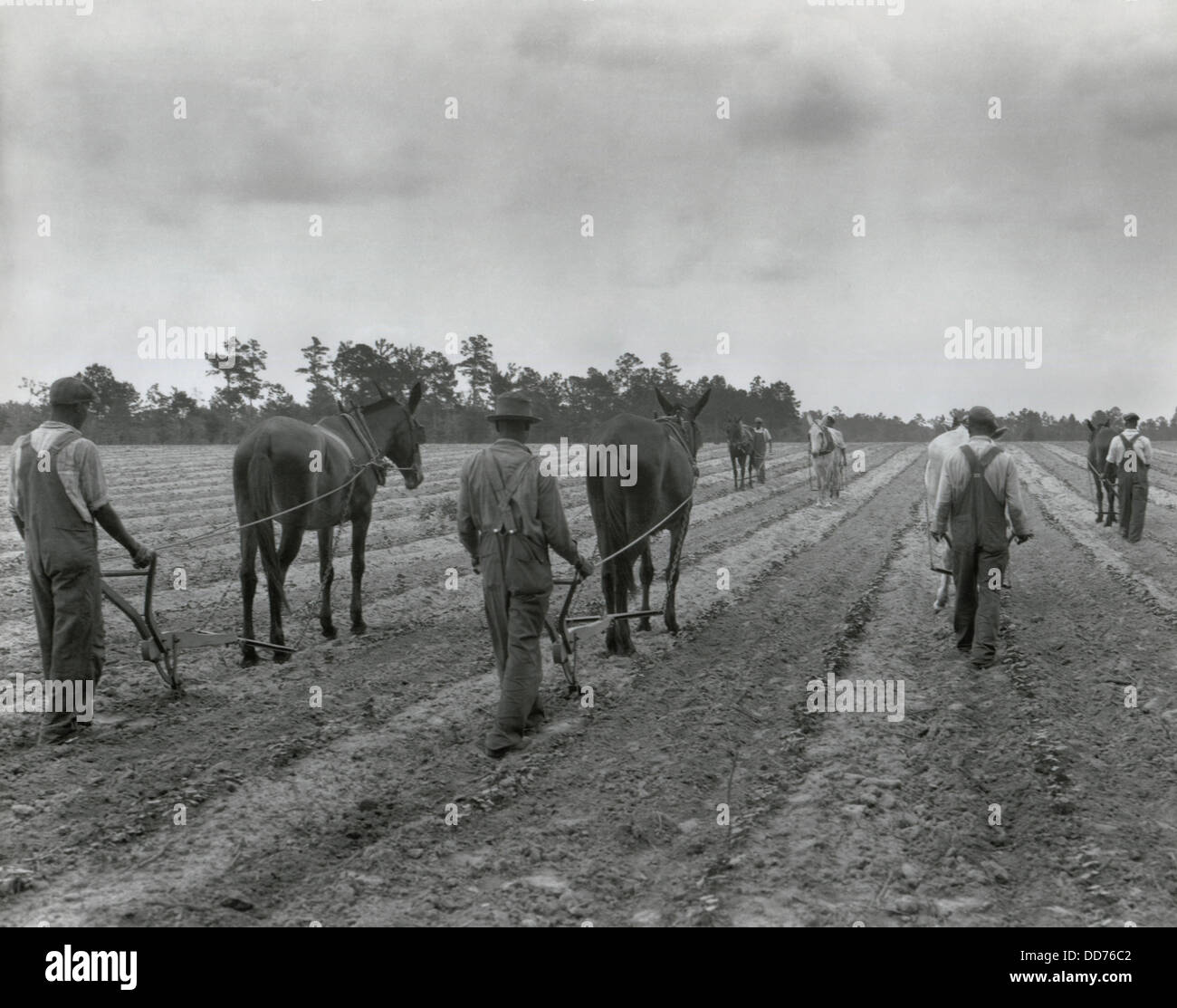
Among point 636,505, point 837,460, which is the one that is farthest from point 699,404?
point 837,460

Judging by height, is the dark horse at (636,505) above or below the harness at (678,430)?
below

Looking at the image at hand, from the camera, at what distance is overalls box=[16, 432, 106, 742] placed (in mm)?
5961

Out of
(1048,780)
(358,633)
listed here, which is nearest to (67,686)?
(358,633)

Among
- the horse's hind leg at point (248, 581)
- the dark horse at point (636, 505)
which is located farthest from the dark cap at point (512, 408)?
the horse's hind leg at point (248, 581)

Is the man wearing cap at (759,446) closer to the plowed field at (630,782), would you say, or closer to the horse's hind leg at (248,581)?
the plowed field at (630,782)

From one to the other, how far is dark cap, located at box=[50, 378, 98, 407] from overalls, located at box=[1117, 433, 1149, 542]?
15.1 metres

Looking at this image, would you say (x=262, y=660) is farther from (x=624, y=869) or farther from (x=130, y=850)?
(x=624, y=869)

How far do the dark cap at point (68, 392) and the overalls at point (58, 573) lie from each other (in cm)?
23

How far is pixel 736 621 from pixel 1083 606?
395 centimetres

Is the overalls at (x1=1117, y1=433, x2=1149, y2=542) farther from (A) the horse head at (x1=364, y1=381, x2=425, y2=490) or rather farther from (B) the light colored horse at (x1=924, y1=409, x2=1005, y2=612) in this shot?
(A) the horse head at (x1=364, y1=381, x2=425, y2=490)

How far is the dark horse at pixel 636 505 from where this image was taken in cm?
834

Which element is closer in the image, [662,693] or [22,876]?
[22,876]

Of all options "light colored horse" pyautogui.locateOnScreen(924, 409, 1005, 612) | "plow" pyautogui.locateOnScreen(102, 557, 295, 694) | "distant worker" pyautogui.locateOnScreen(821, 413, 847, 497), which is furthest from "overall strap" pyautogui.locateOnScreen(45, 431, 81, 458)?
"distant worker" pyautogui.locateOnScreen(821, 413, 847, 497)

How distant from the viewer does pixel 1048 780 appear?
209 inches
